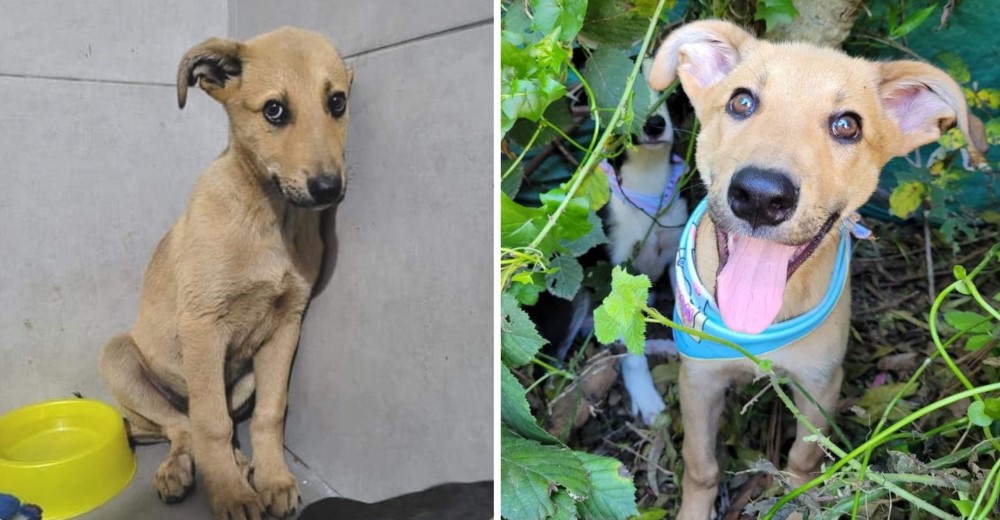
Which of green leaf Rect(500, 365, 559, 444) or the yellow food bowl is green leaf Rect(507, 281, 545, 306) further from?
the yellow food bowl

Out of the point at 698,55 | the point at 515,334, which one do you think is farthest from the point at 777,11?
the point at 515,334

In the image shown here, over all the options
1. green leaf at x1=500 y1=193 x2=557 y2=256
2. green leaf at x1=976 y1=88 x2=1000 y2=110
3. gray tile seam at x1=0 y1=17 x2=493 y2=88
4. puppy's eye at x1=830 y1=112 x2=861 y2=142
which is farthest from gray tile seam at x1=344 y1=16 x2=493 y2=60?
green leaf at x1=976 y1=88 x2=1000 y2=110

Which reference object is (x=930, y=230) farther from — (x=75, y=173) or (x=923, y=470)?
(x=75, y=173)

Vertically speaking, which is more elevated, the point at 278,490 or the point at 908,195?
the point at 908,195

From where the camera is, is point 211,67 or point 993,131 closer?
point 211,67

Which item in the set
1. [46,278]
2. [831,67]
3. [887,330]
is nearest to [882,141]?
[831,67]

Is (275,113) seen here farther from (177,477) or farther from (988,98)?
(988,98)
